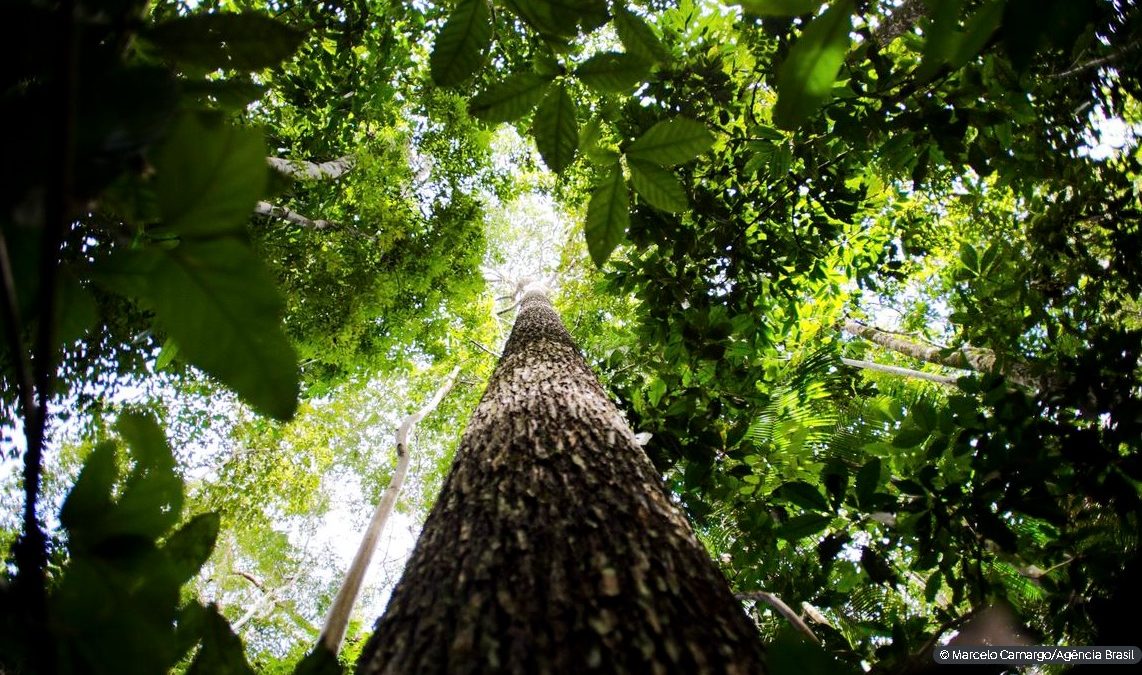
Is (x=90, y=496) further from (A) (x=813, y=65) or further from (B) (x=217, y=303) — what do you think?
(A) (x=813, y=65)

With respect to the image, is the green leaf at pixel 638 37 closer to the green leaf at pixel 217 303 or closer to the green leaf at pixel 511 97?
the green leaf at pixel 511 97

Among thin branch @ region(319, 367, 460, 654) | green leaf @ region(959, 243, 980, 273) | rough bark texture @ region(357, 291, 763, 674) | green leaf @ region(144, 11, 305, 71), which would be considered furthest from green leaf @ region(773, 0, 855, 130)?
thin branch @ region(319, 367, 460, 654)

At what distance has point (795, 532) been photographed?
1574 mm

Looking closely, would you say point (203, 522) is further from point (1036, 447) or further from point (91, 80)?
point (1036, 447)

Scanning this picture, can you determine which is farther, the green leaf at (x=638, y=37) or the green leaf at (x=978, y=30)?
the green leaf at (x=638, y=37)

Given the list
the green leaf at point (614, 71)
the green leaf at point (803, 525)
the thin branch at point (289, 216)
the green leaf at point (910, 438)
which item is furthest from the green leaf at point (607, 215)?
the thin branch at point (289, 216)

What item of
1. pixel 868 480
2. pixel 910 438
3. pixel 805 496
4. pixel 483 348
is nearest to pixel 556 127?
pixel 805 496

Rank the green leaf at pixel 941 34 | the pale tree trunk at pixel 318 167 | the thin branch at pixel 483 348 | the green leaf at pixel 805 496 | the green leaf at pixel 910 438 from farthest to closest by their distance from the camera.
→ the thin branch at pixel 483 348, the pale tree trunk at pixel 318 167, the green leaf at pixel 910 438, the green leaf at pixel 805 496, the green leaf at pixel 941 34

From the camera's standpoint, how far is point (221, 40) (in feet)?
1.30

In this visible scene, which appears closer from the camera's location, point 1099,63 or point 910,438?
point 910,438

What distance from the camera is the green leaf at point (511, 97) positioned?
2.39 ft

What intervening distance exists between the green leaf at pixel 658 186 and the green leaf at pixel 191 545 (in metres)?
0.67

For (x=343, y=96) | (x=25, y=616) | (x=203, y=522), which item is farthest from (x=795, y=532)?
(x=343, y=96)

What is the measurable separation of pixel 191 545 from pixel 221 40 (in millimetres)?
463
